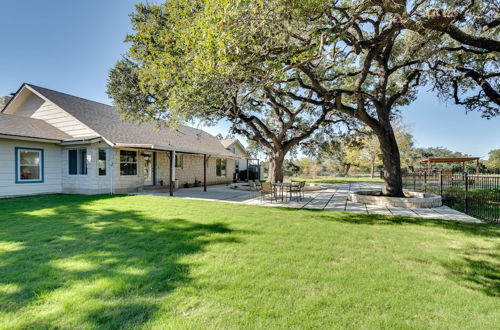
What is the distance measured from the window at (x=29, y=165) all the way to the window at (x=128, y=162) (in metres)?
3.70

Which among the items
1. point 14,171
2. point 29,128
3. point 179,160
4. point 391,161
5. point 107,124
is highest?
point 107,124

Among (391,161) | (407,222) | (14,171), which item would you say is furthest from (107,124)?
(407,222)

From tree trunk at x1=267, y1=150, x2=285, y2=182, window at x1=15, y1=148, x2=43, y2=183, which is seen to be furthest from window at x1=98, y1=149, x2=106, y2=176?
tree trunk at x1=267, y1=150, x2=285, y2=182

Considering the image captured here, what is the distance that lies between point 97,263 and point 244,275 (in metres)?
2.26

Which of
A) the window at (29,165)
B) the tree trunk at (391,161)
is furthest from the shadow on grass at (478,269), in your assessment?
the window at (29,165)

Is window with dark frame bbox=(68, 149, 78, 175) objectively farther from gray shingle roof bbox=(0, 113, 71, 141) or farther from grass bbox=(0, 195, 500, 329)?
grass bbox=(0, 195, 500, 329)

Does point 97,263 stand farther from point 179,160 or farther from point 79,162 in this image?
point 179,160

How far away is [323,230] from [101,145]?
458 inches

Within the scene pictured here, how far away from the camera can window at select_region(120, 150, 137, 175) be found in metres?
12.6

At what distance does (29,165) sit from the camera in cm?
1138

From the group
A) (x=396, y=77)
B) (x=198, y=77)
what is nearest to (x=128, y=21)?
(x=198, y=77)

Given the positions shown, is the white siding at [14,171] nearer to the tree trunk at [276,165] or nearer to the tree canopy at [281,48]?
the tree canopy at [281,48]

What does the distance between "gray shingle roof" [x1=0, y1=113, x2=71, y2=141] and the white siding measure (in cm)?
53

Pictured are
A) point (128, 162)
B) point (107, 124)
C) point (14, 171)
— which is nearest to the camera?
point (14, 171)
